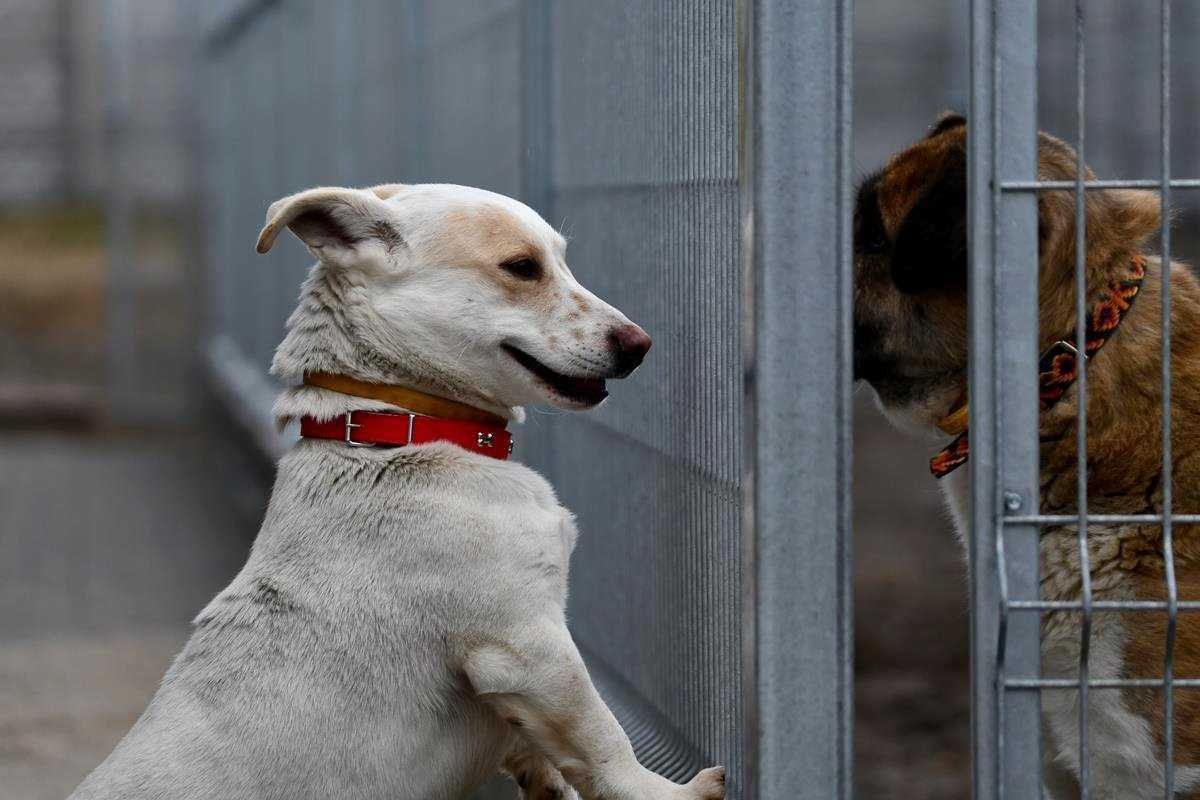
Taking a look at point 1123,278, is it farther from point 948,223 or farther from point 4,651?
point 4,651

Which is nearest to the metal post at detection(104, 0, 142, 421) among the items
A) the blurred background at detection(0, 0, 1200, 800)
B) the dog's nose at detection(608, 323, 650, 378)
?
the blurred background at detection(0, 0, 1200, 800)

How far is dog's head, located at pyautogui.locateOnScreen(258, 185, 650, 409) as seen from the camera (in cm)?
298

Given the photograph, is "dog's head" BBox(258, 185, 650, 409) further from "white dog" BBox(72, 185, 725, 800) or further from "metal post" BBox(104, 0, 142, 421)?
"metal post" BBox(104, 0, 142, 421)

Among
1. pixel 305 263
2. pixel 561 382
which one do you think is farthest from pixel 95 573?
pixel 561 382

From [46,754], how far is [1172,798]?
153 inches

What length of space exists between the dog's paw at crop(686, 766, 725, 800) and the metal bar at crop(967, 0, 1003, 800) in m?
0.48

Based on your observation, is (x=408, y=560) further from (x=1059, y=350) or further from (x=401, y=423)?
(x=1059, y=350)

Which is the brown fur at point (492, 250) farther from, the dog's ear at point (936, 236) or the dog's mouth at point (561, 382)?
the dog's ear at point (936, 236)

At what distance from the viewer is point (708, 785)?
9.21ft

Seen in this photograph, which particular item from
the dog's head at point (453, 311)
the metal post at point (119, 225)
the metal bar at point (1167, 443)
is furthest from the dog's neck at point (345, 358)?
the metal post at point (119, 225)

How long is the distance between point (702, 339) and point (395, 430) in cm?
59

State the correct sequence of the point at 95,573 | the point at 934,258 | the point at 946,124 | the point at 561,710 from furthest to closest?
the point at 95,573, the point at 946,124, the point at 934,258, the point at 561,710

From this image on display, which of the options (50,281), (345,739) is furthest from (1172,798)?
(50,281)

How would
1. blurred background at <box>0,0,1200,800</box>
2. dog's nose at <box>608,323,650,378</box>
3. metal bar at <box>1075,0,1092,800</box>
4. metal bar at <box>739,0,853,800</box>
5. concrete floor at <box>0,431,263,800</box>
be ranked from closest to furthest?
metal bar at <box>1075,0,1092,800</box>, metal bar at <box>739,0,853,800</box>, dog's nose at <box>608,323,650,378</box>, blurred background at <box>0,0,1200,800</box>, concrete floor at <box>0,431,263,800</box>
